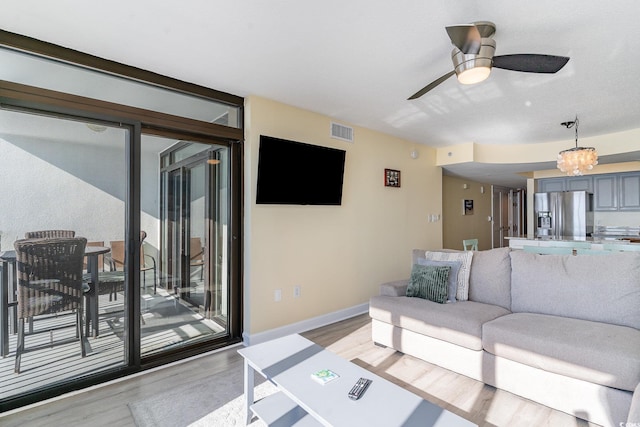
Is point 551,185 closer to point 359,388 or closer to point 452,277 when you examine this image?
point 452,277

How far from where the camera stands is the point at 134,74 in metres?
2.62

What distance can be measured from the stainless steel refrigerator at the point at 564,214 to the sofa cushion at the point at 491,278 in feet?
11.4

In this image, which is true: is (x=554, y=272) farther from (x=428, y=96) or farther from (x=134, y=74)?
(x=134, y=74)

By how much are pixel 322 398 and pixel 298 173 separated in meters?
2.39

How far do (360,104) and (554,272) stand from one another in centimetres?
239

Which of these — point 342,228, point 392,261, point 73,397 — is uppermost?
point 342,228

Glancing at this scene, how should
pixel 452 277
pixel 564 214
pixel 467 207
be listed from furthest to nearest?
pixel 467 207 → pixel 564 214 → pixel 452 277

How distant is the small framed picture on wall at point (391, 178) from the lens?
15.1 feet

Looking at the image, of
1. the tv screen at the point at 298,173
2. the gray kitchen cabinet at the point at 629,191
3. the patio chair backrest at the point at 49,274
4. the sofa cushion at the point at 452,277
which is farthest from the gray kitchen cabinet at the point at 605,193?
the patio chair backrest at the point at 49,274

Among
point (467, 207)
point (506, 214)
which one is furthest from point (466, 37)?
point (506, 214)

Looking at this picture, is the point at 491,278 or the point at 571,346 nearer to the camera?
the point at 571,346

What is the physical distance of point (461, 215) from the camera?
23.1 feet

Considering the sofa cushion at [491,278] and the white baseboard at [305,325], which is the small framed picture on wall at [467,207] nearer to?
the white baseboard at [305,325]

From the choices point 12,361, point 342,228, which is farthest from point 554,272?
point 12,361
